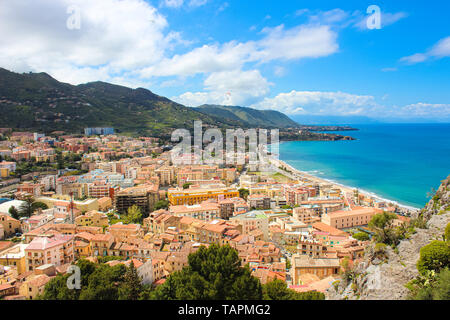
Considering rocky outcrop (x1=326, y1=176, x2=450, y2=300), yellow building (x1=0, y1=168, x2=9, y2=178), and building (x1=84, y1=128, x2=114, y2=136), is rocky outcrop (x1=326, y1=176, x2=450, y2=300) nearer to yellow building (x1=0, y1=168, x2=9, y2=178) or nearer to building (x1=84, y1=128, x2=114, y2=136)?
yellow building (x1=0, y1=168, x2=9, y2=178)

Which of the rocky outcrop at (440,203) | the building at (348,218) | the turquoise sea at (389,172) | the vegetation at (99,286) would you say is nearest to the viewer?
the vegetation at (99,286)

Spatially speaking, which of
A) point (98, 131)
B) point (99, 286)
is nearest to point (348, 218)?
point (99, 286)

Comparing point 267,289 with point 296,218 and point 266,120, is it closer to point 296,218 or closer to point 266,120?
point 296,218

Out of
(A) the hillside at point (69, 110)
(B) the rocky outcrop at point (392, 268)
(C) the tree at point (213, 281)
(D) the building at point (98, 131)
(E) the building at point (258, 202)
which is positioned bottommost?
(E) the building at point (258, 202)

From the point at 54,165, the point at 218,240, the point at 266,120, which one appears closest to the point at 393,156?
the point at 218,240

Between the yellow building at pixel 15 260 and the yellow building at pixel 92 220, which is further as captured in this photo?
the yellow building at pixel 92 220

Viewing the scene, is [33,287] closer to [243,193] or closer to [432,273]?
[432,273]

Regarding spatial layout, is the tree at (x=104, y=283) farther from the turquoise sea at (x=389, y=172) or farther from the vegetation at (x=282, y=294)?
the turquoise sea at (x=389, y=172)

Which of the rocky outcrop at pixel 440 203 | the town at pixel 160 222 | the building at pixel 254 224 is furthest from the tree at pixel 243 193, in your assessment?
the rocky outcrop at pixel 440 203
